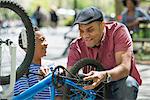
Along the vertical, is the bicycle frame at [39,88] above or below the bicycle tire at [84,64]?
below

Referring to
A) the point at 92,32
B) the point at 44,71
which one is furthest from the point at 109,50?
the point at 44,71

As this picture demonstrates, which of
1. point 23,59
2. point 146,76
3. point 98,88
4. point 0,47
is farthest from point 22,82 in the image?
point 146,76

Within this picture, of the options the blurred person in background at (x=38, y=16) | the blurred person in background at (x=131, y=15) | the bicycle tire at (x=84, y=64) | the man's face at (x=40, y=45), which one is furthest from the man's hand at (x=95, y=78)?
the blurred person in background at (x=38, y=16)

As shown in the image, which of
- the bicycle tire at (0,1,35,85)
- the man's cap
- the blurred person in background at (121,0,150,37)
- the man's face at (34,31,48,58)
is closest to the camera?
the bicycle tire at (0,1,35,85)

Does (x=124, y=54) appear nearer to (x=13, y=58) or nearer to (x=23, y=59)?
(x=23, y=59)

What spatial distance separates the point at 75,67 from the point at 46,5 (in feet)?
128

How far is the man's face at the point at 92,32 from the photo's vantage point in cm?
333

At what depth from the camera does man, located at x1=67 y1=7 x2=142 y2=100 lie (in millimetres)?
3314

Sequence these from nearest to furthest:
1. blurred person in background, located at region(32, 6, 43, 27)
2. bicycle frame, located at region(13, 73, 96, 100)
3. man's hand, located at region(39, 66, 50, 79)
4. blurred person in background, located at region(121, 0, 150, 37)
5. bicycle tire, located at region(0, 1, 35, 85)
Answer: bicycle frame, located at region(13, 73, 96, 100) → bicycle tire, located at region(0, 1, 35, 85) → man's hand, located at region(39, 66, 50, 79) → blurred person in background, located at region(121, 0, 150, 37) → blurred person in background, located at region(32, 6, 43, 27)

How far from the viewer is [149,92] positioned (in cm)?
675

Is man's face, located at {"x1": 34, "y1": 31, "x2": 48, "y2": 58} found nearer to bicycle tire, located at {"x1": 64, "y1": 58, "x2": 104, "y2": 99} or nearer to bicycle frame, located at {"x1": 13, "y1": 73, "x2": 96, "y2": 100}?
bicycle tire, located at {"x1": 64, "y1": 58, "x2": 104, "y2": 99}

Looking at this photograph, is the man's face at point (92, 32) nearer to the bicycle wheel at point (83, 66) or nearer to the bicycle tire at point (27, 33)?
the bicycle wheel at point (83, 66)

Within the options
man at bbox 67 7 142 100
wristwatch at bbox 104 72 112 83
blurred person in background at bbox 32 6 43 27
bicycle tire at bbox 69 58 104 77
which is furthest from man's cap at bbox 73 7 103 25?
blurred person in background at bbox 32 6 43 27

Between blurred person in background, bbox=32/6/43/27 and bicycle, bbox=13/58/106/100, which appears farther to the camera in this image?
blurred person in background, bbox=32/6/43/27
